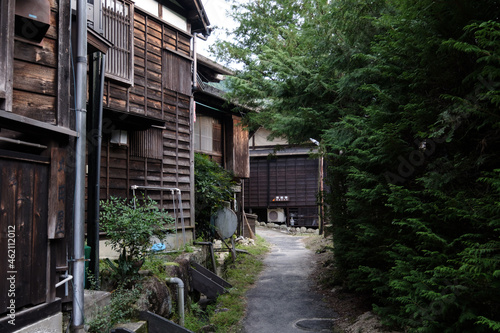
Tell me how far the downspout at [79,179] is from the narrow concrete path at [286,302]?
3763mm

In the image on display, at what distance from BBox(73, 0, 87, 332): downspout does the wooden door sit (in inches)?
18.2

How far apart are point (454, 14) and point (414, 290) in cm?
352

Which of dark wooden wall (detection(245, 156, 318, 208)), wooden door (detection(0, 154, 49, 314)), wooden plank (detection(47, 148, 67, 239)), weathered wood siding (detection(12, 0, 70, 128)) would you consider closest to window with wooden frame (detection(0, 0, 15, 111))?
weathered wood siding (detection(12, 0, 70, 128))

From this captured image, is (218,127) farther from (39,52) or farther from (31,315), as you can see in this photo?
(31,315)

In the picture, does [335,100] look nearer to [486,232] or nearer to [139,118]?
[139,118]

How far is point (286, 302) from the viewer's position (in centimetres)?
965

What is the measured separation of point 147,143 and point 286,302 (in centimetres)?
552

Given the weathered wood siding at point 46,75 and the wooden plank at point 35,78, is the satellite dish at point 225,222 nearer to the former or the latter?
the weathered wood siding at point 46,75

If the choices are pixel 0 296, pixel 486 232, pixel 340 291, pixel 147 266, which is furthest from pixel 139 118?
pixel 486 232

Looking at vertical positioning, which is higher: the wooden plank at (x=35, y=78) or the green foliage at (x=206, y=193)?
the wooden plank at (x=35, y=78)

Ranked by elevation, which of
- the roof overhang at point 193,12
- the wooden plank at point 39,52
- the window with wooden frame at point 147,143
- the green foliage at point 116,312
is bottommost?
the green foliage at point 116,312

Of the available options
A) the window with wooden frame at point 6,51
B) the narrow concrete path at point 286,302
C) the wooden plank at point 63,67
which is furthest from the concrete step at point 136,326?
the window with wooden frame at point 6,51

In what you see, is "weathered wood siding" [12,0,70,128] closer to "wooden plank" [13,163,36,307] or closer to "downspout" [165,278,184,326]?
"wooden plank" [13,163,36,307]

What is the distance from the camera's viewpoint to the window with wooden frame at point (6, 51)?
4.23 meters
